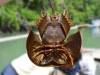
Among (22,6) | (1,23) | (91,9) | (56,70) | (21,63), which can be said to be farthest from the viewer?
(91,9)

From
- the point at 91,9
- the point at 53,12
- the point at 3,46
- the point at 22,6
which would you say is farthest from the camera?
the point at 91,9

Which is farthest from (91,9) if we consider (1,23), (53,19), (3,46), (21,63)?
(53,19)

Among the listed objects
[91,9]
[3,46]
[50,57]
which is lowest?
[91,9]

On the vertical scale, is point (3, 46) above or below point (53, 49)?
below

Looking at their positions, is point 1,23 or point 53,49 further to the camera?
point 1,23

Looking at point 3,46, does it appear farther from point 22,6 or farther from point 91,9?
point 91,9

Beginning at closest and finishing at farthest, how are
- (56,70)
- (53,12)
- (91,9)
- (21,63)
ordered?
(53,12), (56,70), (21,63), (91,9)

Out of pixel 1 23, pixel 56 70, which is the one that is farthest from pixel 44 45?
pixel 1 23

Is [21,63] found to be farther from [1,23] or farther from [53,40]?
[1,23]

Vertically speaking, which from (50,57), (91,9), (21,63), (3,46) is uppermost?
(50,57)
